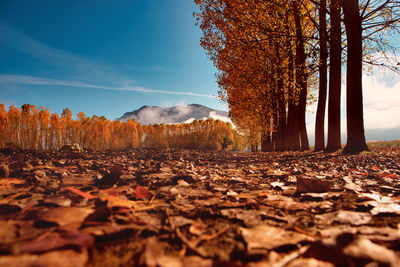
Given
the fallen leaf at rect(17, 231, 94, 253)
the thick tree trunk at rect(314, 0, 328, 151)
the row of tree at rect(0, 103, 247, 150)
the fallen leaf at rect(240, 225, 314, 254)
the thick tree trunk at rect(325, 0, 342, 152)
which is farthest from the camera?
the thick tree trunk at rect(314, 0, 328, 151)

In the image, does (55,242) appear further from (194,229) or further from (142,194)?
(142,194)

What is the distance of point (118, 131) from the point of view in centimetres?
1173

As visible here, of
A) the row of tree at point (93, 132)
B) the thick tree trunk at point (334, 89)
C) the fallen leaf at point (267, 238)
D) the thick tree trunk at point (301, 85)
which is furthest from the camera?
the thick tree trunk at point (301, 85)

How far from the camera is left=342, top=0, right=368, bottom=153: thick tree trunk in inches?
291

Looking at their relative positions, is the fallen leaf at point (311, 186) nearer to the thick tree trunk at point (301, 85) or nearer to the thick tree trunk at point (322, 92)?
the thick tree trunk at point (322, 92)

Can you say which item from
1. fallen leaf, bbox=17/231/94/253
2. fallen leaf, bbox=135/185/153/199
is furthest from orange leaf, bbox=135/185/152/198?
fallen leaf, bbox=17/231/94/253

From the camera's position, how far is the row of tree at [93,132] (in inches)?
277

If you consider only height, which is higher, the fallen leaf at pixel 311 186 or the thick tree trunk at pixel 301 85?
the thick tree trunk at pixel 301 85

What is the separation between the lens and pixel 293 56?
10.6m

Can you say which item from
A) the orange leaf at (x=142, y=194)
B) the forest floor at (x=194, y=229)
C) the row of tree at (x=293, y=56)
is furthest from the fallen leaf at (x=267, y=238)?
the row of tree at (x=293, y=56)

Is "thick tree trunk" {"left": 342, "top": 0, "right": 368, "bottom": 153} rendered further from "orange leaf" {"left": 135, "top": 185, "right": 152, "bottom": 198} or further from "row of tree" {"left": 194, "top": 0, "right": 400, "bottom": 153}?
"orange leaf" {"left": 135, "top": 185, "right": 152, "bottom": 198}

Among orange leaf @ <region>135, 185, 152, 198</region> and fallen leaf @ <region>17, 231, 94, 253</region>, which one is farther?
orange leaf @ <region>135, 185, 152, 198</region>

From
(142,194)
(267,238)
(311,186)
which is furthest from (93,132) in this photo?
(267,238)

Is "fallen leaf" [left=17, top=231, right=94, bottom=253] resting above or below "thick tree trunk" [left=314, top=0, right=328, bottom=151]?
below
